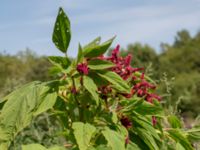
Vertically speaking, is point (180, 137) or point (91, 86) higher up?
point (91, 86)

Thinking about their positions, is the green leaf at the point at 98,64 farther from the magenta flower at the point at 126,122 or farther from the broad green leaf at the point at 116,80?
the magenta flower at the point at 126,122

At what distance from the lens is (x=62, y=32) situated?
1.79 metres

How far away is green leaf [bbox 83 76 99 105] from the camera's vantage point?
1.73 meters

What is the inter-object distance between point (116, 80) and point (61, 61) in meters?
0.21

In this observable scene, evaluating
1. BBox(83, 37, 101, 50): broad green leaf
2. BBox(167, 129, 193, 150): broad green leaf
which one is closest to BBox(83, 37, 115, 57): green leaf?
BBox(83, 37, 101, 50): broad green leaf

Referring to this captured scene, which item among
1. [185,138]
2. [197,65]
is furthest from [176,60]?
[185,138]

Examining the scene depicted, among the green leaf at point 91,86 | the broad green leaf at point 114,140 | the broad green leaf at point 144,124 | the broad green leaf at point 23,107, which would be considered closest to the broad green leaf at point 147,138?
the broad green leaf at point 144,124

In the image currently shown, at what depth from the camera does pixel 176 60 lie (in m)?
47.8

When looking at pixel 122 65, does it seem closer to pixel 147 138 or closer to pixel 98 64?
pixel 98 64

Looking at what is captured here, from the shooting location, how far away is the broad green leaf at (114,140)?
1.74 m

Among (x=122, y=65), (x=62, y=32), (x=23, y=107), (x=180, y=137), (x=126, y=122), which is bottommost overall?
(x=180, y=137)

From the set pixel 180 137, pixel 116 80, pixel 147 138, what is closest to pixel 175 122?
pixel 180 137

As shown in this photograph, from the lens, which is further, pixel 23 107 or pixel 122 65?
pixel 122 65

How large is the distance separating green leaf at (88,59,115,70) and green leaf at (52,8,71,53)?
4.2 inches
